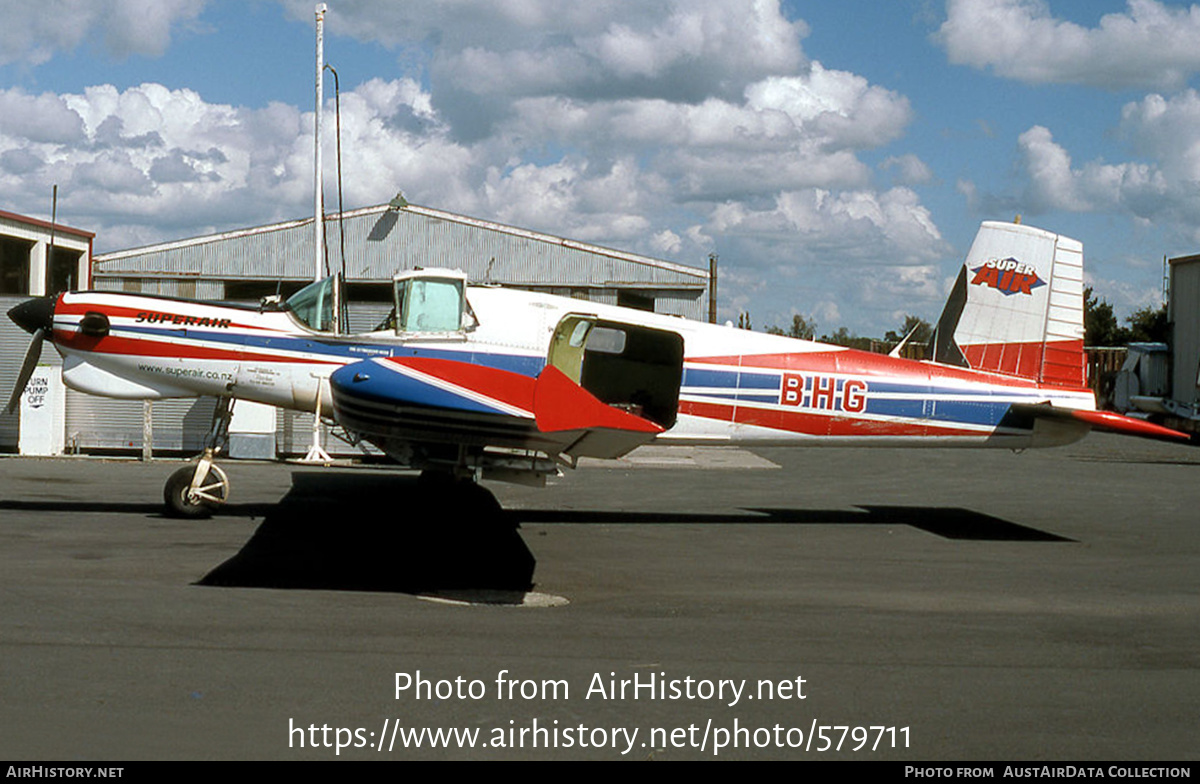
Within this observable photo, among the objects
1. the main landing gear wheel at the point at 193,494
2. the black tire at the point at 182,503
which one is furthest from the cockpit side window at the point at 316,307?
the black tire at the point at 182,503

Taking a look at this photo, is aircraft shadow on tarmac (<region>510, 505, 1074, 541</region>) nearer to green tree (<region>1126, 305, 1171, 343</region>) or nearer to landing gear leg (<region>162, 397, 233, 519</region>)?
landing gear leg (<region>162, 397, 233, 519</region>)

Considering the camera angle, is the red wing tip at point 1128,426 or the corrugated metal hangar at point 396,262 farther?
the corrugated metal hangar at point 396,262

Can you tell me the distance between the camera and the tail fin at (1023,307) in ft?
38.1

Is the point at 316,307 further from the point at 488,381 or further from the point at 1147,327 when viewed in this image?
the point at 1147,327

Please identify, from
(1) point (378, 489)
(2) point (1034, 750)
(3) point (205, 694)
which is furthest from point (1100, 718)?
(1) point (378, 489)

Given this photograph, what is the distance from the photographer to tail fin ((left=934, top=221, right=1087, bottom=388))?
1161cm

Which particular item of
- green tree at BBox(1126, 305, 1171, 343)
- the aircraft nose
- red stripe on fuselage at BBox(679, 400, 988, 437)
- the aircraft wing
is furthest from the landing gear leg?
green tree at BBox(1126, 305, 1171, 343)

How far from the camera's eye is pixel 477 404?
7488mm

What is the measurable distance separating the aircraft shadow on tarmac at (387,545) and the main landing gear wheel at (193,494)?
613mm

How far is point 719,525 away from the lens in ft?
38.6

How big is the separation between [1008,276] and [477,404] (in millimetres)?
7068

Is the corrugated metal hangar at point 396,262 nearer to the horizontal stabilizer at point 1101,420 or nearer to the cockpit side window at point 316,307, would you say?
the cockpit side window at point 316,307

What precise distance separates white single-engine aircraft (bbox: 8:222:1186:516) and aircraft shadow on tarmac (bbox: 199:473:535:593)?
2.61 feet
